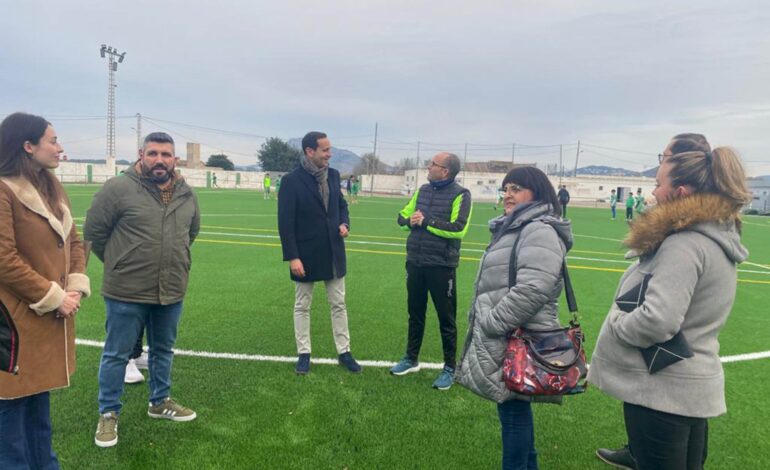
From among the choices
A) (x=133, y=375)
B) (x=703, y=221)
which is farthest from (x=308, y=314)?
(x=703, y=221)

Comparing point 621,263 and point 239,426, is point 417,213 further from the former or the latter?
point 621,263

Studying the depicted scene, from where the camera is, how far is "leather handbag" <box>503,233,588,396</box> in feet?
8.40

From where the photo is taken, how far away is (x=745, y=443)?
144 inches

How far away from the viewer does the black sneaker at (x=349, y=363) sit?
15.6 feet

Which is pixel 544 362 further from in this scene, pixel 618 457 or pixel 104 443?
pixel 104 443

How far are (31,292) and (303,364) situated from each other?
104 inches

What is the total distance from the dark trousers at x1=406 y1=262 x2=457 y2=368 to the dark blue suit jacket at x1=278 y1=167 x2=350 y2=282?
0.78 m

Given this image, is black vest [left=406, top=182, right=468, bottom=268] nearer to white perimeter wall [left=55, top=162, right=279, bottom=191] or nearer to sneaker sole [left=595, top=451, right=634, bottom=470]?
sneaker sole [left=595, top=451, right=634, bottom=470]

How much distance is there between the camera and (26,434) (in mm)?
2639

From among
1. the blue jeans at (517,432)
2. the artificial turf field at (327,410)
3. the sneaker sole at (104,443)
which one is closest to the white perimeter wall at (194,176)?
the artificial turf field at (327,410)

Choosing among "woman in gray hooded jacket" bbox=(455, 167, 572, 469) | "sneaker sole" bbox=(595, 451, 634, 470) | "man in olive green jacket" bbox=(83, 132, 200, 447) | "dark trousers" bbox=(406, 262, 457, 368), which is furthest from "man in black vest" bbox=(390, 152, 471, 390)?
"man in olive green jacket" bbox=(83, 132, 200, 447)

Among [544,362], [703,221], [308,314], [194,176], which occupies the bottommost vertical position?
[308,314]

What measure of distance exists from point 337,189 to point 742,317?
6486 millimetres

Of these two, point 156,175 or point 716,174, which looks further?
point 156,175
